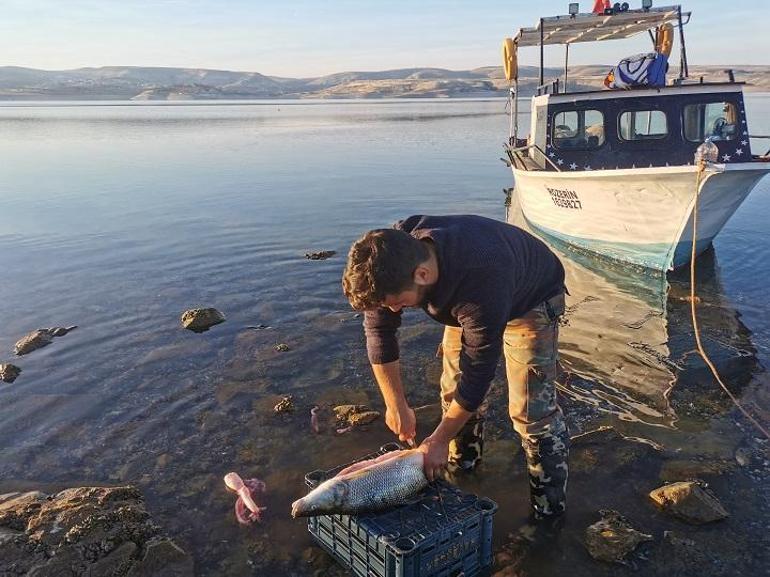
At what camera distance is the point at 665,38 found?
44.8ft

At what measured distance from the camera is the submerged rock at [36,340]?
8336 mm

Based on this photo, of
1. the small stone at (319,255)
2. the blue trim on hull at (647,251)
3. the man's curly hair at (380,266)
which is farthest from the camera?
the small stone at (319,255)

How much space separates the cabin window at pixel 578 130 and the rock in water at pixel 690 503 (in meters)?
9.16

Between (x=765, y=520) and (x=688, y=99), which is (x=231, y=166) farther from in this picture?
(x=765, y=520)

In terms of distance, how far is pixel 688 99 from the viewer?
1193 cm

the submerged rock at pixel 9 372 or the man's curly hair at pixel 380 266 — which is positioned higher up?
the man's curly hair at pixel 380 266

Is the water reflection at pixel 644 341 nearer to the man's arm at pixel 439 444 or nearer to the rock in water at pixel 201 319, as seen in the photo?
the man's arm at pixel 439 444

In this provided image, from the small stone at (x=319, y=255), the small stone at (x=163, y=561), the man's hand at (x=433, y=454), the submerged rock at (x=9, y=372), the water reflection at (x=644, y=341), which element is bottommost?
the small stone at (x=163, y=561)

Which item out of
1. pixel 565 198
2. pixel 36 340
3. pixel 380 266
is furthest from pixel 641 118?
pixel 36 340

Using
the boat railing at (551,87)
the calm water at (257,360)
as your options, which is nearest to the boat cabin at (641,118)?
the boat railing at (551,87)

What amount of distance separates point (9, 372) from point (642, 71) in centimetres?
1190

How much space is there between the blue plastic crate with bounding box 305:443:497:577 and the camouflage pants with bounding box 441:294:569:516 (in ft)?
2.40

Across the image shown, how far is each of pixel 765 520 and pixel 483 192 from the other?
16.8 meters

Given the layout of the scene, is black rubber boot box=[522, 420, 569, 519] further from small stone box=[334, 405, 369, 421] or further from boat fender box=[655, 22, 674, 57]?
boat fender box=[655, 22, 674, 57]
